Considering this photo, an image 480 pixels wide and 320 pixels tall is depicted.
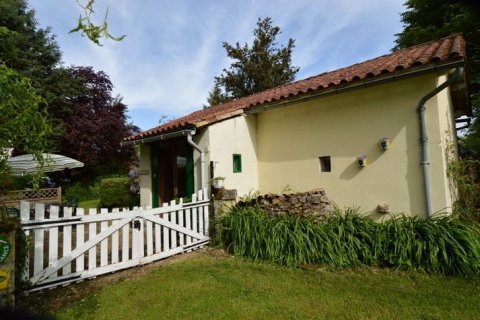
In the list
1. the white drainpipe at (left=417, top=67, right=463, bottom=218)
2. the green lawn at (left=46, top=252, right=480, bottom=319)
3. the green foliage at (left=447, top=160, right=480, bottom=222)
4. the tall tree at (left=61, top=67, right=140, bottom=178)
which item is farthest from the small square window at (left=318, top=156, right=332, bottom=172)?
the tall tree at (left=61, top=67, right=140, bottom=178)

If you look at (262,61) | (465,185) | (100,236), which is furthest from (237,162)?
(262,61)

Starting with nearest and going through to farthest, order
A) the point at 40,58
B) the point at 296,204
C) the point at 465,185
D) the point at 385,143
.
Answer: the point at 465,185 → the point at 385,143 → the point at 296,204 → the point at 40,58

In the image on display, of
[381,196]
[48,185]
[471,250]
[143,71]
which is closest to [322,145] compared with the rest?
[381,196]

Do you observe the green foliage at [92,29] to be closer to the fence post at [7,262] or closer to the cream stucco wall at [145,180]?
the fence post at [7,262]

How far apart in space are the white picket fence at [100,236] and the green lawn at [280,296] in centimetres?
54

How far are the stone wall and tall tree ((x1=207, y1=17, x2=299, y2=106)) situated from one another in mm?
17919

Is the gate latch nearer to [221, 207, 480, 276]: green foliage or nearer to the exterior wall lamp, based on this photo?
[221, 207, 480, 276]: green foliage

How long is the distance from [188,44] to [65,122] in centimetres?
1301

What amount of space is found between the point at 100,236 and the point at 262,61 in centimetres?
2075

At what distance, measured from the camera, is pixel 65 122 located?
59.2 ft

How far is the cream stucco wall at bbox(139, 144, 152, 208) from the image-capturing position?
27.3 feet

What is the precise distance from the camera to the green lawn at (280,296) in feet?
10.4

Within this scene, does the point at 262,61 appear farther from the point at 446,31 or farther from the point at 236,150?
the point at 236,150

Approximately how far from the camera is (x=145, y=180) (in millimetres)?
8484
